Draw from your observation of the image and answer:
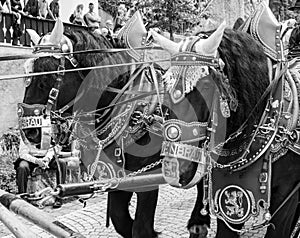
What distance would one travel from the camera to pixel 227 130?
3117mm

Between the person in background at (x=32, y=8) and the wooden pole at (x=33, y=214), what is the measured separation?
8.90 m

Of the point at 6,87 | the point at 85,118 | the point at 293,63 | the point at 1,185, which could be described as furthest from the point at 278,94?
the point at 6,87

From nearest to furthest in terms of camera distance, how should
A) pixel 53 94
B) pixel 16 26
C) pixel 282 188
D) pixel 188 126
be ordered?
pixel 188 126
pixel 282 188
pixel 53 94
pixel 16 26

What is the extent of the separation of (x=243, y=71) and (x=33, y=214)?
1.49 metres

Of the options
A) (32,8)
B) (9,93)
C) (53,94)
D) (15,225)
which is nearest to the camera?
(15,225)

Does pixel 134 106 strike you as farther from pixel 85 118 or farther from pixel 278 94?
pixel 278 94

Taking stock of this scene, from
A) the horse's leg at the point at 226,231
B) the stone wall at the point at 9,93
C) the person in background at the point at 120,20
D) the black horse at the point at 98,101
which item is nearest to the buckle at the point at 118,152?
the black horse at the point at 98,101

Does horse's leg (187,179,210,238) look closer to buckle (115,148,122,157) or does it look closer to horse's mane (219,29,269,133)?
buckle (115,148,122,157)

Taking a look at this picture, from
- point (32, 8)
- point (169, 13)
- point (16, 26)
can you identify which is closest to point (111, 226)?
point (16, 26)

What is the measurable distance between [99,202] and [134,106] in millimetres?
2961

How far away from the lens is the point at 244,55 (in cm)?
307

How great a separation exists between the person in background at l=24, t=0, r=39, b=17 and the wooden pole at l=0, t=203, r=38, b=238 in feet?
30.3

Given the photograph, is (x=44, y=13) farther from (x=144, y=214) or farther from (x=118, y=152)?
(x=144, y=214)

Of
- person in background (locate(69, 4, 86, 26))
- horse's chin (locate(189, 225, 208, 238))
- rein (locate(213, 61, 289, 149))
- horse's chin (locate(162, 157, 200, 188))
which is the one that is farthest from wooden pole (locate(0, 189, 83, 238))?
person in background (locate(69, 4, 86, 26))
